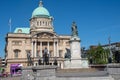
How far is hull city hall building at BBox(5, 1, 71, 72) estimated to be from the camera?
98.7 metres

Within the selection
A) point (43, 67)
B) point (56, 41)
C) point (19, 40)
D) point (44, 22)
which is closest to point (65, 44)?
point (56, 41)

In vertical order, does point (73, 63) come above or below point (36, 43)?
below

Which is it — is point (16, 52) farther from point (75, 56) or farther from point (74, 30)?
point (75, 56)

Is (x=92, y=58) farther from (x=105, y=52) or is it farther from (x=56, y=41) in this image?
(x=56, y=41)

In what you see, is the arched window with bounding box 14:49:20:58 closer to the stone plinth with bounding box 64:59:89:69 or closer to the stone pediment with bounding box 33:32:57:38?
the stone pediment with bounding box 33:32:57:38

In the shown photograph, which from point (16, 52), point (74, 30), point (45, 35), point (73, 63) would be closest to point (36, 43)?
point (45, 35)

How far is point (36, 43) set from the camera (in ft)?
332

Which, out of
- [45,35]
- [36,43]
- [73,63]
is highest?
[45,35]

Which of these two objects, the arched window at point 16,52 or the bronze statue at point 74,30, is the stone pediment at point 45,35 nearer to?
the arched window at point 16,52

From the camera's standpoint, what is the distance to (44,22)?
107562mm

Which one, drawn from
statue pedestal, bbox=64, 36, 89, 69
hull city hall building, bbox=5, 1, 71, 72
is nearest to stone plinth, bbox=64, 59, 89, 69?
statue pedestal, bbox=64, 36, 89, 69

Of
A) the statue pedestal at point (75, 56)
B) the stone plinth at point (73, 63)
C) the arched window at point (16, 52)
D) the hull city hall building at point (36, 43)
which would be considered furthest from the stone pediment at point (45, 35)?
the stone plinth at point (73, 63)

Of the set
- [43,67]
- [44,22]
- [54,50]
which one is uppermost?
[44,22]

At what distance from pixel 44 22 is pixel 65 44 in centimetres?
1351
